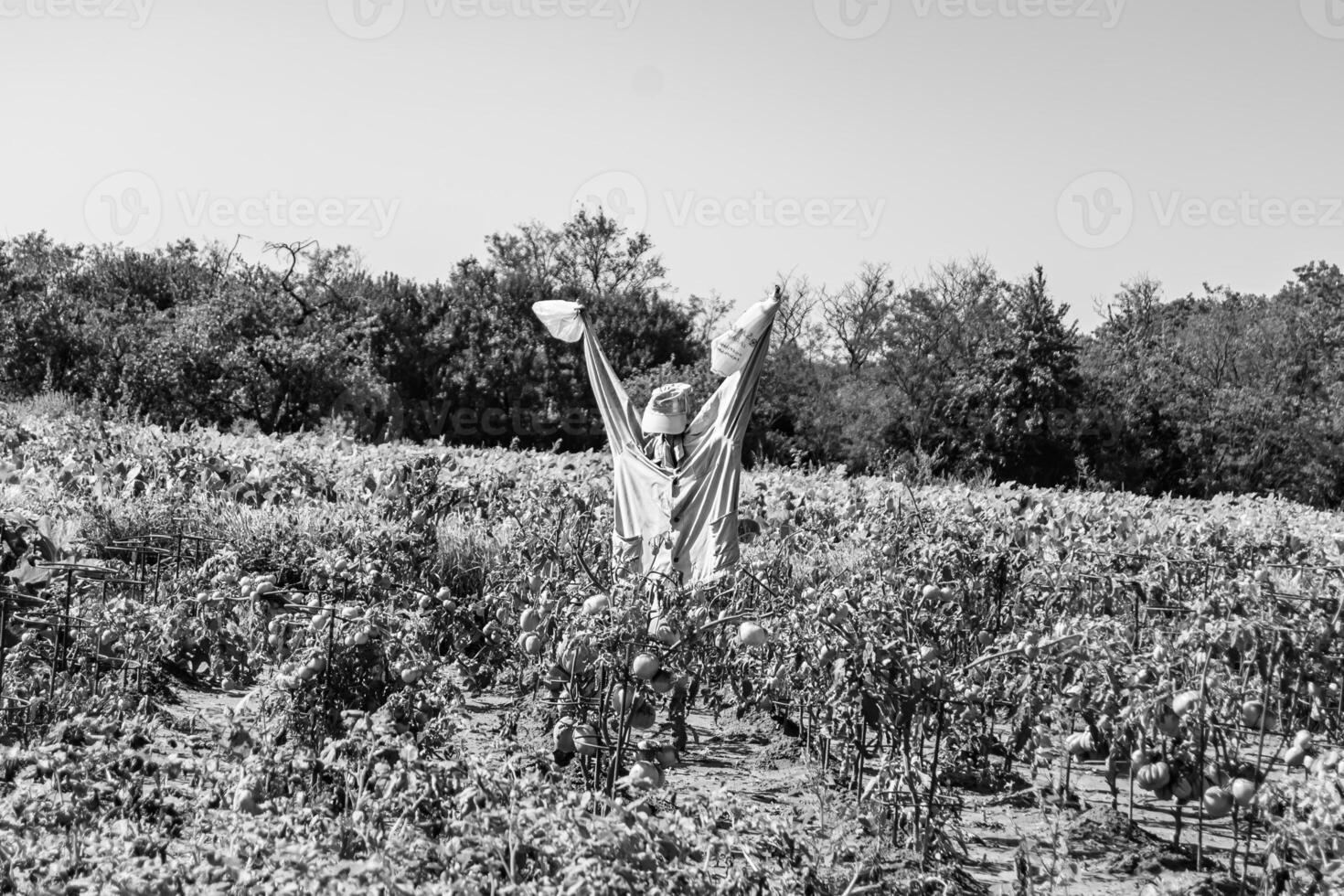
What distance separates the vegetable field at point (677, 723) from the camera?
2.72 m

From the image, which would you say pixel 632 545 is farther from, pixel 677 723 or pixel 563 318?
pixel 677 723

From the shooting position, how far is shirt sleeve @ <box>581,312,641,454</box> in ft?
22.7

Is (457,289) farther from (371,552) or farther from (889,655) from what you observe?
(889,655)

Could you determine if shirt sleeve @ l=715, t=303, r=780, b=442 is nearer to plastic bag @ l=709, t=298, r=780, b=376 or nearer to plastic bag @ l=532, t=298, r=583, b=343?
plastic bag @ l=709, t=298, r=780, b=376

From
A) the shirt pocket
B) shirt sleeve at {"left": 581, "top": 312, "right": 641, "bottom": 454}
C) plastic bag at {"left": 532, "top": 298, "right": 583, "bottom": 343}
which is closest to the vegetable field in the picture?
the shirt pocket

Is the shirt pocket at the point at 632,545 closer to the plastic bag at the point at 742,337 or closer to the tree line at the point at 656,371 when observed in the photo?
the plastic bag at the point at 742,337

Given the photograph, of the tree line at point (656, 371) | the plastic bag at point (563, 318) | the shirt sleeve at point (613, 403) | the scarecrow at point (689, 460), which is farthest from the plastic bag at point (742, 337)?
the tree line at point (656, 371)

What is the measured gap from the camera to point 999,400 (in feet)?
87.4

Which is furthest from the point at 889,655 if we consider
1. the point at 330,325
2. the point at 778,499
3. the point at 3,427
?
the point at 330,325

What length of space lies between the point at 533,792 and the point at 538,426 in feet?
97.8

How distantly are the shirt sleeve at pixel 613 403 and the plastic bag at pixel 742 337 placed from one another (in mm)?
607

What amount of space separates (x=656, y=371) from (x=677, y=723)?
26188 millimetres

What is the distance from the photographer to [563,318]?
7238mm

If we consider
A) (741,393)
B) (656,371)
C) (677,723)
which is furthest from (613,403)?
(656,371)
